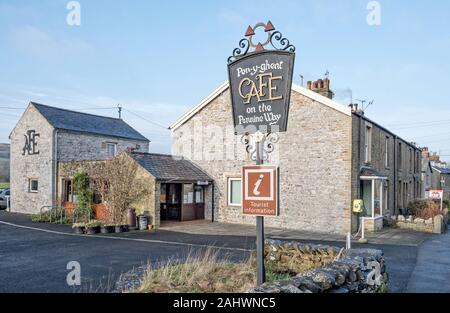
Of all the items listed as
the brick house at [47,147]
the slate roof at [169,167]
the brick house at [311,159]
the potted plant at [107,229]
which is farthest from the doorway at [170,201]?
the potted plant at [107,229]

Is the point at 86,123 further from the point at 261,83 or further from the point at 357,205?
the point at 261,83

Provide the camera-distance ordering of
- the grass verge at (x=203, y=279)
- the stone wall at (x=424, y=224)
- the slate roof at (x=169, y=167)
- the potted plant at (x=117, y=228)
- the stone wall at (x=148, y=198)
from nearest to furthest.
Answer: the grass verge at (x=203, y=279) < the potted plant at (x=117, y=228) < the stone wall at (x=424, y=224) < the stone wall at (x=148, y=198) < the slate roof at (x=169, y=167)

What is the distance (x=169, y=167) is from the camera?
832 inches

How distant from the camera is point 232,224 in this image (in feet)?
67.8

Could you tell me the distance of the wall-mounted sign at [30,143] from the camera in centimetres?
2661

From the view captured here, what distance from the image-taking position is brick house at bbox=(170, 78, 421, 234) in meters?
17.7

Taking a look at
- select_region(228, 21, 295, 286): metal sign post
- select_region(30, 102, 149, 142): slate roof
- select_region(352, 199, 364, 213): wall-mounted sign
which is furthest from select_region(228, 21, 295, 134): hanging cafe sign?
select_region(30, 102, 149, 142): slate roof

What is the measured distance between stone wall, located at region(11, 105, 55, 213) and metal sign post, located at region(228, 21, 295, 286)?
21.7m

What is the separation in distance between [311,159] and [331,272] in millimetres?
13044

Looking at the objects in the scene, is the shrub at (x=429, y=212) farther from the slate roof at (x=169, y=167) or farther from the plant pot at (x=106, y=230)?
the plant pot at (x=106, y=230)

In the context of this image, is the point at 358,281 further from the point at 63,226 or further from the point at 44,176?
the point at 44,176

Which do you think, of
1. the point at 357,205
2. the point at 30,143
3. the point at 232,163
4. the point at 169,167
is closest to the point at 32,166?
the point at 30,143

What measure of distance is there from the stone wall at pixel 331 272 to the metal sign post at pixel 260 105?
107 centimetres
